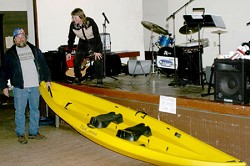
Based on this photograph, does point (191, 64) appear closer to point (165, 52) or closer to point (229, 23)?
point (165, 52)

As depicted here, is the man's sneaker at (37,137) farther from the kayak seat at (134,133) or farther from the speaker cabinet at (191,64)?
the speaker cabinet at (191,64)

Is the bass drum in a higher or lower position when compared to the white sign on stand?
higher

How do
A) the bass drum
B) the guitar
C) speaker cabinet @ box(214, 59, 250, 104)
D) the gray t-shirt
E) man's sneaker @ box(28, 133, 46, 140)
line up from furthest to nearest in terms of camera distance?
the guitar < the bass drum < man's sneaker @ box(28, 133, 46, 140) < the gray t-shirt < speaker cabinet @ box(214, 59, 250, 104)

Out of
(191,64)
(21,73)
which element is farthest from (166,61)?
(21,73)

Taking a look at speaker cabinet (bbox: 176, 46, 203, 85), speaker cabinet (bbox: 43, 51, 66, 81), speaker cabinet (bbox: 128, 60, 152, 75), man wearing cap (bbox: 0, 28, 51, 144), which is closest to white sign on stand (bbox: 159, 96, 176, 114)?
speaker cabinet (bbox: 176, 46, 203, 85)

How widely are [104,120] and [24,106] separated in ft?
4.34

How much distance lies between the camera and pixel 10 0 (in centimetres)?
823

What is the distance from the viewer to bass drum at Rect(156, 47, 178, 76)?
636 centimetres

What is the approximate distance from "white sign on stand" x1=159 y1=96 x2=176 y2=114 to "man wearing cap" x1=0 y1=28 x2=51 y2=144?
1.67 metres

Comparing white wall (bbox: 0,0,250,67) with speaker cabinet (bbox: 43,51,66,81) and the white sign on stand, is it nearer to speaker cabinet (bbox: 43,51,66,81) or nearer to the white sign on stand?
speaker cabinet (bbox: 43,51,66,81)

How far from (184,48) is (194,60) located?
23 cm

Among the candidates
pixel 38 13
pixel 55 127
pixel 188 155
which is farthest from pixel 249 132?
pixel 38 13

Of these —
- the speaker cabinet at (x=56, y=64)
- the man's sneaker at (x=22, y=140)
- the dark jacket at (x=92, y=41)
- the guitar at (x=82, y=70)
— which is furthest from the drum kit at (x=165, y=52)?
the man's sneaker at (x=22, y=140)

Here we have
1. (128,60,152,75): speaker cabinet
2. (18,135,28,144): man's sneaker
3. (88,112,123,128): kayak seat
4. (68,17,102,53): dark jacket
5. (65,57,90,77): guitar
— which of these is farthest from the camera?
(65,57,90,77): guitar
